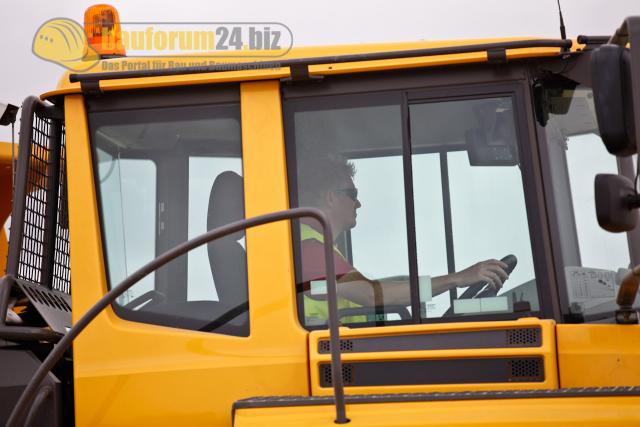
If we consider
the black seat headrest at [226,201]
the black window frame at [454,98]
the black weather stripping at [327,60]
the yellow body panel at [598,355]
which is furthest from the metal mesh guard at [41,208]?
the yellow body panel at [598,355]

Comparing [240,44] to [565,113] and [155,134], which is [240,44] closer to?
[155,134]

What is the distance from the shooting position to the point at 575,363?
123 inches

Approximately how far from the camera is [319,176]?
135 inches

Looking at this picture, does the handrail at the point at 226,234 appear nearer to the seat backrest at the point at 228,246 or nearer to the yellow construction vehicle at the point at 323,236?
the yellow construction vehicle at the point at 323,236

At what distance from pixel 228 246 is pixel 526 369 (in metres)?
1.14

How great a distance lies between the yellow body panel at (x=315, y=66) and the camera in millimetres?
3361

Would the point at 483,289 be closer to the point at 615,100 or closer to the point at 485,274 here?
the point at 485,274

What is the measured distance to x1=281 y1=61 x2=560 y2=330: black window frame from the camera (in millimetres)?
3238

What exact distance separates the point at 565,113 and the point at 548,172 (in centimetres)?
24

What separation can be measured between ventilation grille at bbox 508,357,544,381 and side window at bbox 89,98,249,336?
958 mm

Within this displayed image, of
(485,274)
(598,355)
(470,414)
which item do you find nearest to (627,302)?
(598,355)

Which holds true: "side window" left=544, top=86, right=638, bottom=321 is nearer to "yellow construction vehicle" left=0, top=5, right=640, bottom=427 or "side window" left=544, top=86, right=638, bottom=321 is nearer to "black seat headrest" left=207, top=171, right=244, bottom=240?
"yellow construction vehicle" left=0, top=5, right=640, bottom=427

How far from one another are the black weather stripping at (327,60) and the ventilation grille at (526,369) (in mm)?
1099

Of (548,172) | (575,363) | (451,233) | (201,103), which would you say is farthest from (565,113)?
(201,103)
